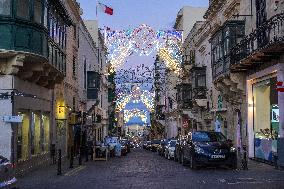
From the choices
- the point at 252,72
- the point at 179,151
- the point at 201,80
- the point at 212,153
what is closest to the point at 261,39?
the point at 252,72

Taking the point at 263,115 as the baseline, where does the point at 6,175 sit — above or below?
below

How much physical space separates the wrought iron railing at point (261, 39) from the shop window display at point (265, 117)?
1.76m

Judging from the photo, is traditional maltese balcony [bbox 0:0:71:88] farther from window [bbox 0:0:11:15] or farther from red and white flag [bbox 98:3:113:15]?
red and white flag [bbox 98:3:113:15]

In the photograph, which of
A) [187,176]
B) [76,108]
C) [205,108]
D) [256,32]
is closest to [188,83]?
[205,108]

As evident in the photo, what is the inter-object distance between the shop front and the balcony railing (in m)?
1.33

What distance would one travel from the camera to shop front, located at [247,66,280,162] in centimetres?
2341

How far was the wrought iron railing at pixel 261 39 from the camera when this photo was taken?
2044 cm

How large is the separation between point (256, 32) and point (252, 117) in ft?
16.4

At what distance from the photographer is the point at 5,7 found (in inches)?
739

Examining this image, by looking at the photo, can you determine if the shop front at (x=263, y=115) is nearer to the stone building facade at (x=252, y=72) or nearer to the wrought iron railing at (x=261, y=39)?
the stone building facade at (x=252, y=72)

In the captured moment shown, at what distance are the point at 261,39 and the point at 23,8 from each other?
11.4 metres

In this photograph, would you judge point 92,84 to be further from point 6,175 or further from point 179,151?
point 6,175

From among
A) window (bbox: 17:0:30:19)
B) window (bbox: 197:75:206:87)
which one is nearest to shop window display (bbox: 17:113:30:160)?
window (bbox: 17:0:30:19)

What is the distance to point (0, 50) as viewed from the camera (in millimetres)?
18594
